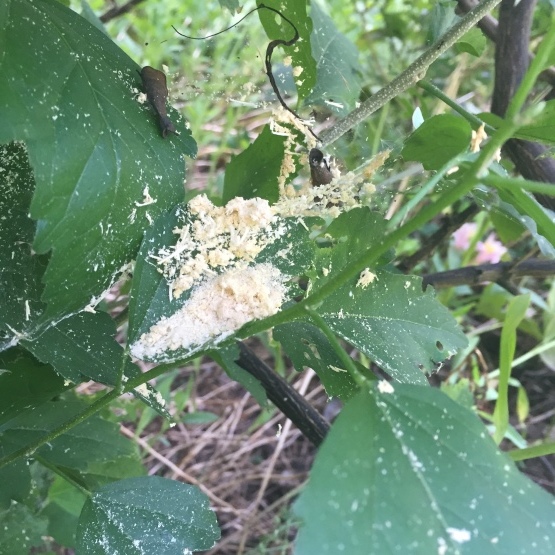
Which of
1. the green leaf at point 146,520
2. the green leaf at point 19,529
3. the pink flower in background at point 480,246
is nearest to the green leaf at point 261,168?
the green leaf at point 146,520

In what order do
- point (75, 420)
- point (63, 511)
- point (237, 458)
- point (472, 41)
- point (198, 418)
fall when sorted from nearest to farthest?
point (75, 420) < point (472, 41) < point (63, 511) < point (198, 418) < point (237, 458)

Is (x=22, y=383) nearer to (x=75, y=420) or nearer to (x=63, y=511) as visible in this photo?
(x=75, y=420)

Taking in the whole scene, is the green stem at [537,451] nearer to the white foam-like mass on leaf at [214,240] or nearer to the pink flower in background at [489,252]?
the white foam-like mass on leaf at [214,240]

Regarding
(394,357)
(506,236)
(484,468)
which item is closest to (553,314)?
(506,236)

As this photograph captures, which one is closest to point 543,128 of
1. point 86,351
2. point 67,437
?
point 86,351

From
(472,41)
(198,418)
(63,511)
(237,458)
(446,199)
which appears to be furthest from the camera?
(237,458)
